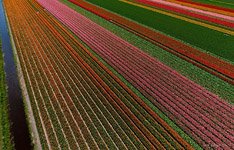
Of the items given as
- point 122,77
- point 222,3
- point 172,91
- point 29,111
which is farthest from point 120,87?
point 222,3

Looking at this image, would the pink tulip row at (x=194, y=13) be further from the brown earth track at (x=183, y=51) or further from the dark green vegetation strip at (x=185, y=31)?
the brown earth track at (x=183, y=51)

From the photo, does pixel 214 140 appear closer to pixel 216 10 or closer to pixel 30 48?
pixel 30 48

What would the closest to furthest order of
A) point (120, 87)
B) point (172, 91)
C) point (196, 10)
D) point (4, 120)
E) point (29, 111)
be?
point (4, 120)
point (29, 111)
point (172, 91)
point (120, 87)
point (196, 10)

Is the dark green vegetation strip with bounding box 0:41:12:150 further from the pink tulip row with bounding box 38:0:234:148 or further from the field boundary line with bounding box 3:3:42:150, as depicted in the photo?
the pink tulip row with bounding box 38:0:234:148

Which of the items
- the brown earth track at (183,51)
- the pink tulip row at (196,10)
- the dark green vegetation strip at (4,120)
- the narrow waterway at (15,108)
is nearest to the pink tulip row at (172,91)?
the brown earth track at (183,51)

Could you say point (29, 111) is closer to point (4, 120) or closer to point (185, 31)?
point (4, 120)

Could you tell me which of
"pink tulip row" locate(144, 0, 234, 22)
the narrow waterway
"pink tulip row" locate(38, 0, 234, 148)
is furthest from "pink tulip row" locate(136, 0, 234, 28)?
the narrow waterway

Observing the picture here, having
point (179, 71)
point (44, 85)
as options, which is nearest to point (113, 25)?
point (179, 71)
